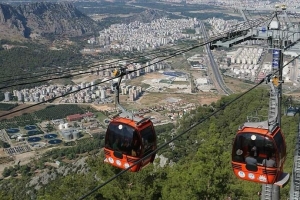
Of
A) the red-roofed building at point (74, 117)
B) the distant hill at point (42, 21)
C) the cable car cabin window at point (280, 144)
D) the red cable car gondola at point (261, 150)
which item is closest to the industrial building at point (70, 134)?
the red-roofed building at point (74, 117)

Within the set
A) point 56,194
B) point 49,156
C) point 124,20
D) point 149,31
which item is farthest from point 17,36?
point 56,194

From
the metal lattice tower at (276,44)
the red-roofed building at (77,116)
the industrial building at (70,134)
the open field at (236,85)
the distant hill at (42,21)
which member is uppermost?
the metal lattice tower at (276,44)

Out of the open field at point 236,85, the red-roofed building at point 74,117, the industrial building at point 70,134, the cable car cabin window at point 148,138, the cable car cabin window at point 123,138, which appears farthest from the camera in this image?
the open field at point 236,85

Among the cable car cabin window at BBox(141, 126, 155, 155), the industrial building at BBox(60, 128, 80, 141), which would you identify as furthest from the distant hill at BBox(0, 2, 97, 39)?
the cable car cabin window at BBox(141, 126, 155, 155)

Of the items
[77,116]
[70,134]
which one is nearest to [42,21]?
[77,116]

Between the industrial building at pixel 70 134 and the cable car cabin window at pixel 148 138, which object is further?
the industrial building at pixel 70 134

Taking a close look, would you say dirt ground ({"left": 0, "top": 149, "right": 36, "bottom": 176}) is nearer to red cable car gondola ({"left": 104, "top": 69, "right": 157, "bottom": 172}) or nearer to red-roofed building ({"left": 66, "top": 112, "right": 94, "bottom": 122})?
red-roofed building ({"left": 66, "top": 112, "right": 94, "bottom": 122})

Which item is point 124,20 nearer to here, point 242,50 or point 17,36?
point 17,36

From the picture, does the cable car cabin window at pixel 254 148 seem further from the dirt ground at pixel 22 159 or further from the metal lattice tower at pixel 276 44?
the dirt ground at pixel 22 159
